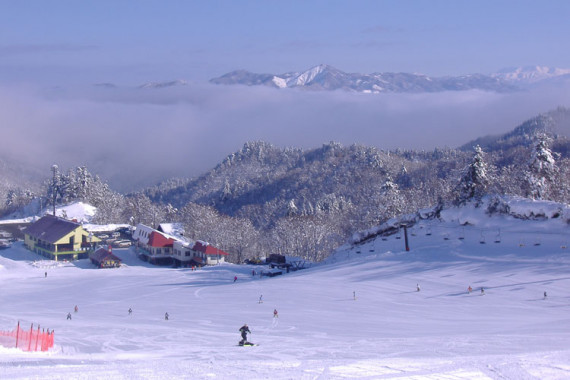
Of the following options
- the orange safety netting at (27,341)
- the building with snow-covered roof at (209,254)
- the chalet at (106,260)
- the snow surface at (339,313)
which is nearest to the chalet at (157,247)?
the building with snow-covered roof at (209,254)

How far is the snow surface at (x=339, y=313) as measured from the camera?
1509 centimetres

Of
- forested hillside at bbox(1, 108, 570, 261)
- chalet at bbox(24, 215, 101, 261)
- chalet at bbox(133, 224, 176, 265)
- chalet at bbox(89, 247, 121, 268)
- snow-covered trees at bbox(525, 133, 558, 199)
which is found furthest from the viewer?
chalet at bbox(24, 215, 101, 261)

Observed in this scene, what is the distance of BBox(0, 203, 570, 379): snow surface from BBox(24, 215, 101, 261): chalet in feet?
14.4

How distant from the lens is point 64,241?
182 feet

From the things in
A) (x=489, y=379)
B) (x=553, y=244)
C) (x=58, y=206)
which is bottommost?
(x=489, y=379)

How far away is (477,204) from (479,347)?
30.5m

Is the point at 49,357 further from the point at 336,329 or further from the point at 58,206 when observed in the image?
the point at 58,206

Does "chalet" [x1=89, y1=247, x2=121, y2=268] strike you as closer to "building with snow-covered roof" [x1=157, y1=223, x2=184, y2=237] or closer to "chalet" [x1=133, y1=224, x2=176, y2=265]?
"chalet" [x1=133, y1=224, x2=176, y2=265]

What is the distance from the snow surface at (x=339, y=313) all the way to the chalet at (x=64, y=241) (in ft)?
14.4

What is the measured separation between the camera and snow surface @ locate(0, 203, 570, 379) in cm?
1509

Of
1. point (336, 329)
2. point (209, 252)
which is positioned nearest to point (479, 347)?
point (336, 329)

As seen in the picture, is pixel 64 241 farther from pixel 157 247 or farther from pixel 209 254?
pixel 209 254

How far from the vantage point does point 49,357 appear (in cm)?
1580

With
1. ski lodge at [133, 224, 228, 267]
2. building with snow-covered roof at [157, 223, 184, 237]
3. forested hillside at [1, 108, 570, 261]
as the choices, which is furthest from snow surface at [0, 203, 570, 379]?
building with snow-covered roof at [157, 223, 184, 237]
